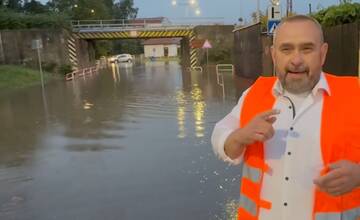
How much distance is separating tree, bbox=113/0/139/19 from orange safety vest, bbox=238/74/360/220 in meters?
121

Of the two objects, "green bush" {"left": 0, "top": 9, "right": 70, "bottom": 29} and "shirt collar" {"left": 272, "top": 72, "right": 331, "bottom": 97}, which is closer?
"shirt collar" {"left": 272, "top": 72, "right": 331, "bottom": 97}

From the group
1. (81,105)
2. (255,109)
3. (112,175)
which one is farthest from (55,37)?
(255,109)

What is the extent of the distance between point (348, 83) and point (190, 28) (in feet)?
156

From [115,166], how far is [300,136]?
6222 millimetres

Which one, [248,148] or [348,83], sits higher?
[348,83]

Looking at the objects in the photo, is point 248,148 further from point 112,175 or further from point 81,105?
point 81,105

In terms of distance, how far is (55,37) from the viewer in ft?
133

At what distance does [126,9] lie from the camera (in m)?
127

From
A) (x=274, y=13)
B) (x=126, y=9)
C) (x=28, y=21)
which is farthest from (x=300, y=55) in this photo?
(x=126, y=9)

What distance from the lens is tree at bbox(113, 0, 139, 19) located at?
122875 millimetres

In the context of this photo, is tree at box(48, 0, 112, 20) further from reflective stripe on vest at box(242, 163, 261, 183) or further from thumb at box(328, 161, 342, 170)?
thumb at box(328, 161, 342, 170)

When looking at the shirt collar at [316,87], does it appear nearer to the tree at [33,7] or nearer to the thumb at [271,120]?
the thumb at [271,120]

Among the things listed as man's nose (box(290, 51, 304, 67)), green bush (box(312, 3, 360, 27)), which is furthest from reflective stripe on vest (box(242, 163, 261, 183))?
green bush (box(312, 3, 360, 27))

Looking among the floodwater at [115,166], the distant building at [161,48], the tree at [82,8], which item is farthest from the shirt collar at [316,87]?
the distant building at [161,48]
